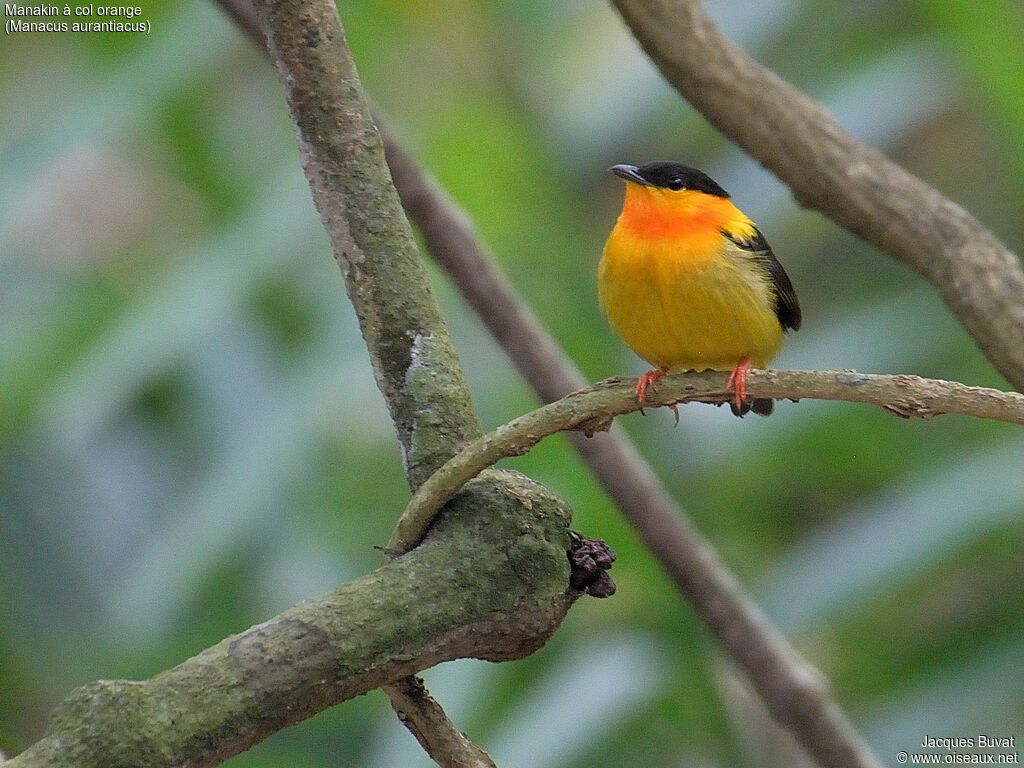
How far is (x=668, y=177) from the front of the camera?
3.47 metres

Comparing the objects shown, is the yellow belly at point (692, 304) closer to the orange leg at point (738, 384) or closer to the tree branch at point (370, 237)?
the orange leg at point (738, 384)

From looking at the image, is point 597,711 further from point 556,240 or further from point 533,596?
point 533,596

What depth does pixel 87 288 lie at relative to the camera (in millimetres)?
4836

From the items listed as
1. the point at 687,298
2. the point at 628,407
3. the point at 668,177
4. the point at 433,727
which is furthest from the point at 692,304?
the point at 433,727

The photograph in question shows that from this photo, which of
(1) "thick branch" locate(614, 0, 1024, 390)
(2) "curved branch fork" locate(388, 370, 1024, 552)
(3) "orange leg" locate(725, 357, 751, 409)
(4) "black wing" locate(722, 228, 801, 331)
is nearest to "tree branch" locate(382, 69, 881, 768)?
(4) "black wing" locate(722, 228, 801, 331)

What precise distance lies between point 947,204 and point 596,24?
3483mm

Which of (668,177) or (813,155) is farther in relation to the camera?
(668,177)

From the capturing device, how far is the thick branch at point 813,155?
2961 mm

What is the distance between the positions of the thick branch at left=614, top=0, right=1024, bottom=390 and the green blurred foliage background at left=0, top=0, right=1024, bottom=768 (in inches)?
44.1

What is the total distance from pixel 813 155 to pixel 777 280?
12.5 inches

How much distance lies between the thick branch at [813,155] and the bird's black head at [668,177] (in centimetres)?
32

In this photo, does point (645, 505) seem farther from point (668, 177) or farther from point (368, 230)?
point (368, 230)

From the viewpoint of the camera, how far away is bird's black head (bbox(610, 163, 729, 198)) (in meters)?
3.46

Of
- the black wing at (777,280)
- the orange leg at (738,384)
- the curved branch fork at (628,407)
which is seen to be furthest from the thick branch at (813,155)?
the curved branch fork at (628,407)
